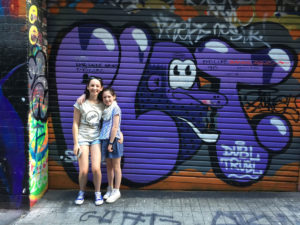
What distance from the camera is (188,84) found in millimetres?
4336

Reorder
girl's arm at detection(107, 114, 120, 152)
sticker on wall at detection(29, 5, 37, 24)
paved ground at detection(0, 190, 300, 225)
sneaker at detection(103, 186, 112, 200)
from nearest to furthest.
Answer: paved ground at detection(0, 190, 300, 225)
sticker on wall at detection(29, 5, 37, 24)
girl's arm at detection(107, 114, 120, 152)
sneaker at detection(103, 186, 112, 200)

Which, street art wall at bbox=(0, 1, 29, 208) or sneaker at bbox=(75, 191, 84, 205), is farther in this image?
sneaker at bbox=(75, 191, 84, 205)

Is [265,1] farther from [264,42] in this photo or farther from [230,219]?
[230,219]

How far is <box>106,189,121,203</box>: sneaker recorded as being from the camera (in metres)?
4.08

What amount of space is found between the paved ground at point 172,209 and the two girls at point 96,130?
262 mm

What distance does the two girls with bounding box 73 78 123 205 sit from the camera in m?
3.96

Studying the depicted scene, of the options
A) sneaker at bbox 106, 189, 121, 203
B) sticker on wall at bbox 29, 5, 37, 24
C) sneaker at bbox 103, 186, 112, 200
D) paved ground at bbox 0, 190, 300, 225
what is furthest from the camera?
sneaker at bbox 103, 186, 112, 200

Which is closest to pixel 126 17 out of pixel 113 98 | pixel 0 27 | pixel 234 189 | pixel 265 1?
pixel 113 98

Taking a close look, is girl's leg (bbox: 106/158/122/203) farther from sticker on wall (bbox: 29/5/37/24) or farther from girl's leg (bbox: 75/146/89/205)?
sticker on wall (bbox: 29/5/37/24)

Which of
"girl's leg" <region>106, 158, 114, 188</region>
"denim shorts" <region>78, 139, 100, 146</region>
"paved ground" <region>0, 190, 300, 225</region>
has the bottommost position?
"paved ground" <region>0, 190, 300, 225</region>

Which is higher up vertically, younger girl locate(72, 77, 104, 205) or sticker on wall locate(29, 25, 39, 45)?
sticker on wall locate(29, 25, 39, 45)

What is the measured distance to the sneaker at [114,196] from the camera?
13.4ft

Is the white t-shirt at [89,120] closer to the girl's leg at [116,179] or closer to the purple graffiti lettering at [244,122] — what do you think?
the girl's leg at [116,179]

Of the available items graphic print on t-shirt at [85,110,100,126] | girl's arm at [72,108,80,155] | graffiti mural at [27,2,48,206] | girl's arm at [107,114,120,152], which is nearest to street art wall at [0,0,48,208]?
graffiti mural at [27,2,48,206]
